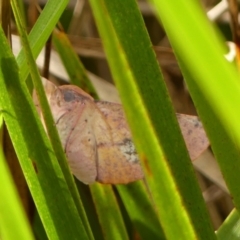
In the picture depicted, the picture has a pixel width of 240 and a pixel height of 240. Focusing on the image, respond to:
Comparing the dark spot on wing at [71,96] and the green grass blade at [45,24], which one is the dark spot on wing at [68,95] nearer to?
the dark spot on wing at [71,96]

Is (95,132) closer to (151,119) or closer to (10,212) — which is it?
(151,119)

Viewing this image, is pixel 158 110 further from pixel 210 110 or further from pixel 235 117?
pixel 235 117

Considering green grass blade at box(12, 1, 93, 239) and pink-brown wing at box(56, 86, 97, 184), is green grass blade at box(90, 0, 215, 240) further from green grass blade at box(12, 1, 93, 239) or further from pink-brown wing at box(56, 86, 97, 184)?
pink-brown wing at box(56, 86, 97, 184)

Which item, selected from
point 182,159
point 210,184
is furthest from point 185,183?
point 210,184

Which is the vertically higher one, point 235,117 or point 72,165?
point 72,165

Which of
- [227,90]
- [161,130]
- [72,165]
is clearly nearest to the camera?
[227,90]

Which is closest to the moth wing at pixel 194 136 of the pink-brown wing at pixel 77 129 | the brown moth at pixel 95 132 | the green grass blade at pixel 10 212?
the brown moth at pixel 95 132
